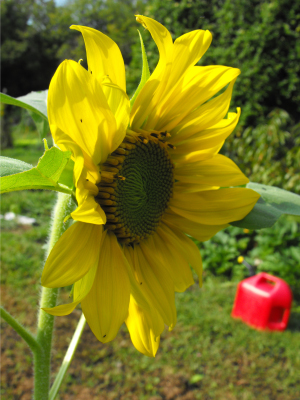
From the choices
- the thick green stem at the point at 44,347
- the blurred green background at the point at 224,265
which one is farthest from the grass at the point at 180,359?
the thick green stem at the point at 44,347

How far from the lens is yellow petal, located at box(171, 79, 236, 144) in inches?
22.4

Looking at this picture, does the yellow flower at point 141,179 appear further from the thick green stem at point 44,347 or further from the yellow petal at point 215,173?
the thick green stem at point 44,347

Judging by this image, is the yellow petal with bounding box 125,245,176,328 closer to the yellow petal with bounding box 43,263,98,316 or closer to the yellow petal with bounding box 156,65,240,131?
the yellow petal with bounding box 43,263,98,316

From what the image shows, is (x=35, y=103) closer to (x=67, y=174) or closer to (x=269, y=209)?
(x=67, y=174)

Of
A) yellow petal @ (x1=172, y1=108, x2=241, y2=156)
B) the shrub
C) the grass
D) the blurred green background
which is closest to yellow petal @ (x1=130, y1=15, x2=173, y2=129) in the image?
yellow petal @ (x1=172, y1=108, x2=241, y2=156)

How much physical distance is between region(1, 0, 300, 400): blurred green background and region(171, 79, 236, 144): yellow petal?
0.53 metres

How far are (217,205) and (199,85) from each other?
0.65 feet

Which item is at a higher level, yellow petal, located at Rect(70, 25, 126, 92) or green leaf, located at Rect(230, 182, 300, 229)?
yellow petal, located at Rect(70, 25, 126, 92)

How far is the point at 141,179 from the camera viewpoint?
0.63 m

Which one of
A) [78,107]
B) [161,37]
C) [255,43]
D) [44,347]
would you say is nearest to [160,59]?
[161,37]

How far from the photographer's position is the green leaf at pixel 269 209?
584 millimetres

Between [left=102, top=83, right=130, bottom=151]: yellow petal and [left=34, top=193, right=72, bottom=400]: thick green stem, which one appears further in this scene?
[left=34, top=193, right=72, bottom=400]: thick green stem

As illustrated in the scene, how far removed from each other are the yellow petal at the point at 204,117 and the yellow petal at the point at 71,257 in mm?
231

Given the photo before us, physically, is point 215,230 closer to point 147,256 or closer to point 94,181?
point 147,256
